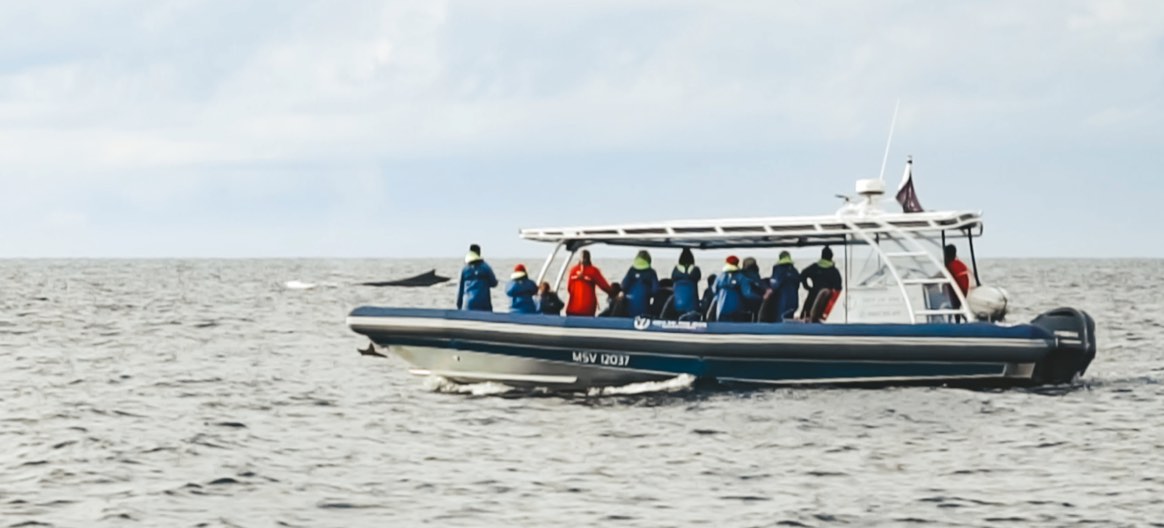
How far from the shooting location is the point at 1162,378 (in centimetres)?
2366

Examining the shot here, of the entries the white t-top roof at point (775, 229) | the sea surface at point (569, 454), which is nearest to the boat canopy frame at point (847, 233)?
the white t-top roof at point (775, 229)

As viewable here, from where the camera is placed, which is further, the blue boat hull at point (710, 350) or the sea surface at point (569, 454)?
the blue boat hull at point (710, 350)

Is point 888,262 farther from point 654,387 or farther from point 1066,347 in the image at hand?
point 654,387

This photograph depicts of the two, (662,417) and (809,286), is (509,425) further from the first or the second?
(809,286)

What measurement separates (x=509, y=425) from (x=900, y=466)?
4.70m

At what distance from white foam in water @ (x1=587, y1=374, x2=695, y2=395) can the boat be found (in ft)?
0.28

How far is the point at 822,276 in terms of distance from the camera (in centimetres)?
1997

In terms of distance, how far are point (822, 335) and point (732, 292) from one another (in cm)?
143

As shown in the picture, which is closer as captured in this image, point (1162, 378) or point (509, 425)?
point (509, 425)

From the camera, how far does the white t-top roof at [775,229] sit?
62.2 feet

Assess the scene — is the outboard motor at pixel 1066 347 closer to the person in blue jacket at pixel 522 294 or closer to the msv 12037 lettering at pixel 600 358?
the msv 12037 lettering at pixel 600 358

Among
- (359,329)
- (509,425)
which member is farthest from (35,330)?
(509,425)

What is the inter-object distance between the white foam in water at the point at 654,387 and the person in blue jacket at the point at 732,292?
3.12ft

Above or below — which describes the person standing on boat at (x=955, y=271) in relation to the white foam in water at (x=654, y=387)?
above
